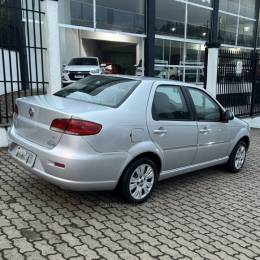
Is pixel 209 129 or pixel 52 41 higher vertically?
pixel 52 41

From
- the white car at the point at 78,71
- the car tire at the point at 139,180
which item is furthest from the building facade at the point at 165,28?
the car tire at the point at 139,180

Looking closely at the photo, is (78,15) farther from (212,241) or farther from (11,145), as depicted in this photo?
(212,241)

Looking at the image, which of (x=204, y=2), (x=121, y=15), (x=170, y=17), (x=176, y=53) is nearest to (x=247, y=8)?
(x=204, y=2)

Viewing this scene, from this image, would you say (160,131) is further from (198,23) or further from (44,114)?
(198,23)

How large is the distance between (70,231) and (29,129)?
1.30 metres

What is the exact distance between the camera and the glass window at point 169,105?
4312 mm

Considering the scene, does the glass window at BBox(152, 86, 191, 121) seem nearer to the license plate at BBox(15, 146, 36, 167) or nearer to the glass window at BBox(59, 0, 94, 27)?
the license plate at BBox(15, 146, 36, 167)

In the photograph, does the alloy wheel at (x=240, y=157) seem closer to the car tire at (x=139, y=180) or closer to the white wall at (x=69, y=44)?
the car tire at (x=139, y=180)

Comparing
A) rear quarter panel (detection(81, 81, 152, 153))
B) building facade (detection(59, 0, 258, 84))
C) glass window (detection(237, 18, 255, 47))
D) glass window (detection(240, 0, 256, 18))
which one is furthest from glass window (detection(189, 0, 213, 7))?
rear quarter panel (detection(81, 81, 152, 153))

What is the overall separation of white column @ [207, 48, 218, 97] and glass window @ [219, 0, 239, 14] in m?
12.1

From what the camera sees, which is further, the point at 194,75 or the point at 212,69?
the point at 194,75

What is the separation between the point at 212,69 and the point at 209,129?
5.37 m

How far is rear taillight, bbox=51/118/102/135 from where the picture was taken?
349 cm

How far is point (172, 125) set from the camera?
14.5ft
